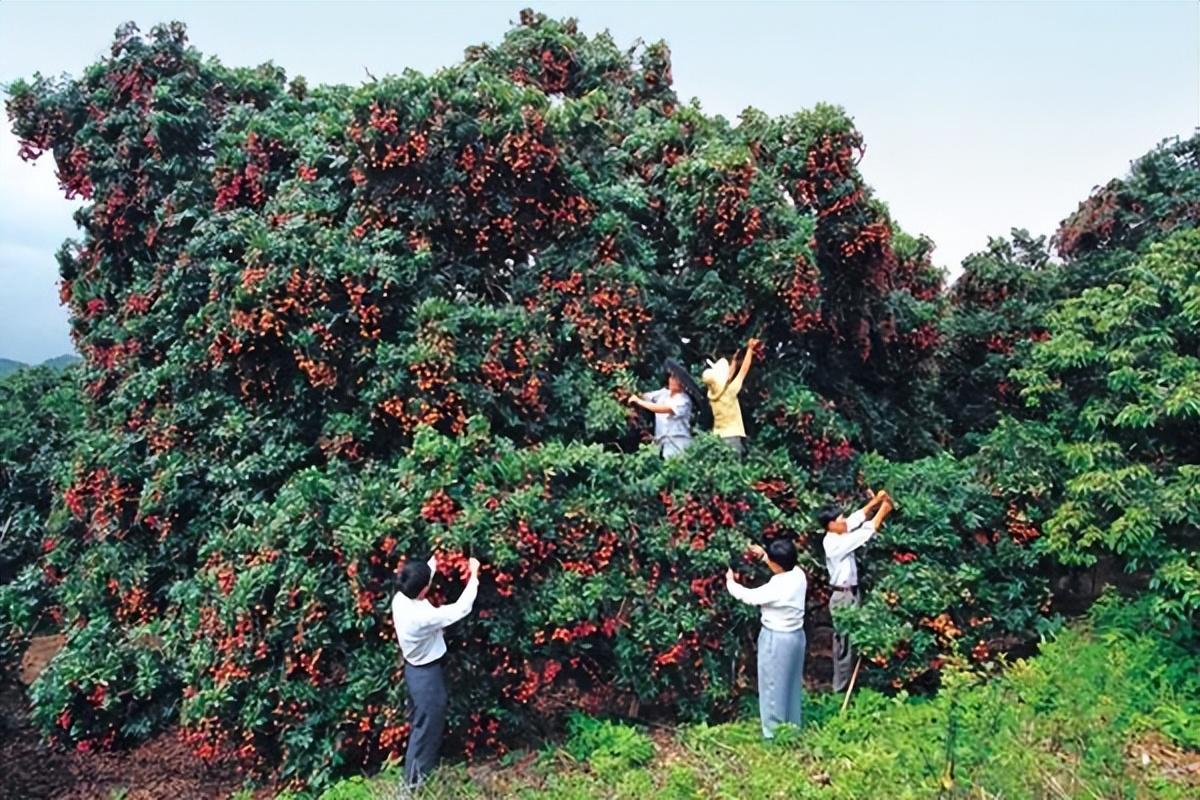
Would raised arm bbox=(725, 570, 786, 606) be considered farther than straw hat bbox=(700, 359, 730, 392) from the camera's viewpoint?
No

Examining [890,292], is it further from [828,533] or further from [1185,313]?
[828,533]

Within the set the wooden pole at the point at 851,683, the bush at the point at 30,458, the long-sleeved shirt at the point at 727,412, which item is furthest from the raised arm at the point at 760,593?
the bush at the point at 30,458

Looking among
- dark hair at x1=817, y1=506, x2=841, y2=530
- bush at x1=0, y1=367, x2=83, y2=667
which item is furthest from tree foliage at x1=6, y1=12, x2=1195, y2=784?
bush at x1=0, y1=367, x2=83, y2=667

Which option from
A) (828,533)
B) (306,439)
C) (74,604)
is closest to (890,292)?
(828,533)

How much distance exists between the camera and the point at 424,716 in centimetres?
532

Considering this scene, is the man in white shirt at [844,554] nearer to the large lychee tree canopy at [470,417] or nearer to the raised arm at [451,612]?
the large lychee tree canopy at [470,417]

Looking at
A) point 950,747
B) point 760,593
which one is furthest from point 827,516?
point 950,747

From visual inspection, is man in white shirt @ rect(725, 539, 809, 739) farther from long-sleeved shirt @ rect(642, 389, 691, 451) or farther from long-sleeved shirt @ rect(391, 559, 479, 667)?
long-sleeved shirt @ rect(391, 559, 479, 667)

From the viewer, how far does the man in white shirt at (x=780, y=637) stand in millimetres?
5477

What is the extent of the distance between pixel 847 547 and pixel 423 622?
294cm

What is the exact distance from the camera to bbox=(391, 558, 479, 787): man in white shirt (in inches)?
204

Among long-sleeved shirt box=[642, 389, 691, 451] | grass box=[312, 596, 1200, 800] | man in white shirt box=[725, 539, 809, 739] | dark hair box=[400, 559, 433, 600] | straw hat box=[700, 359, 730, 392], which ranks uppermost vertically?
straw hat box=[700, 359, 730, 392]

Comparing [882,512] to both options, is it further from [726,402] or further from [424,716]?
[424,716]

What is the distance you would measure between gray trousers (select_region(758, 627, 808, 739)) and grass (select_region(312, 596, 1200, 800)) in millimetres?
127
